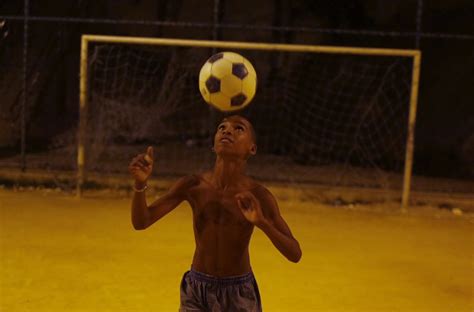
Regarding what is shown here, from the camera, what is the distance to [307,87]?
41.8 ft

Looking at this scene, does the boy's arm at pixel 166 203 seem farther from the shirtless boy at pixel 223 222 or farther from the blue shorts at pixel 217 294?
the blue shorts at pixel 217 294

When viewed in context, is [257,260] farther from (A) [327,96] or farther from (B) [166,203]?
(A) [327,96]

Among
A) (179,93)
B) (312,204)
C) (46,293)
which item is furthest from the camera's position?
(179,93)

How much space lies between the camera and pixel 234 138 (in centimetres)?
279

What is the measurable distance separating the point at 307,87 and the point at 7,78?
223 inches

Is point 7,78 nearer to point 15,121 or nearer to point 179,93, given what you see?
point 15,121

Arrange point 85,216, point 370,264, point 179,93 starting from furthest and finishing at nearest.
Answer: point 179,93 < point 85,216 < point 370,264

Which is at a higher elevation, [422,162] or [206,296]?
[206,296]

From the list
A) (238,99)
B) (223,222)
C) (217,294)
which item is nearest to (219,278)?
(217,294)

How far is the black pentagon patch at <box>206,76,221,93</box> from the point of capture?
3.71 meters

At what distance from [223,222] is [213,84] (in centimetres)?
119

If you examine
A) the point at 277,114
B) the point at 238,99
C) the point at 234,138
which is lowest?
the point at 277,114

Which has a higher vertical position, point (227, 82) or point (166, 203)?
point (227, 82)

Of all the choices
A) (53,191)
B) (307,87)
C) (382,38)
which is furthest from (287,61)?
(53,191)
